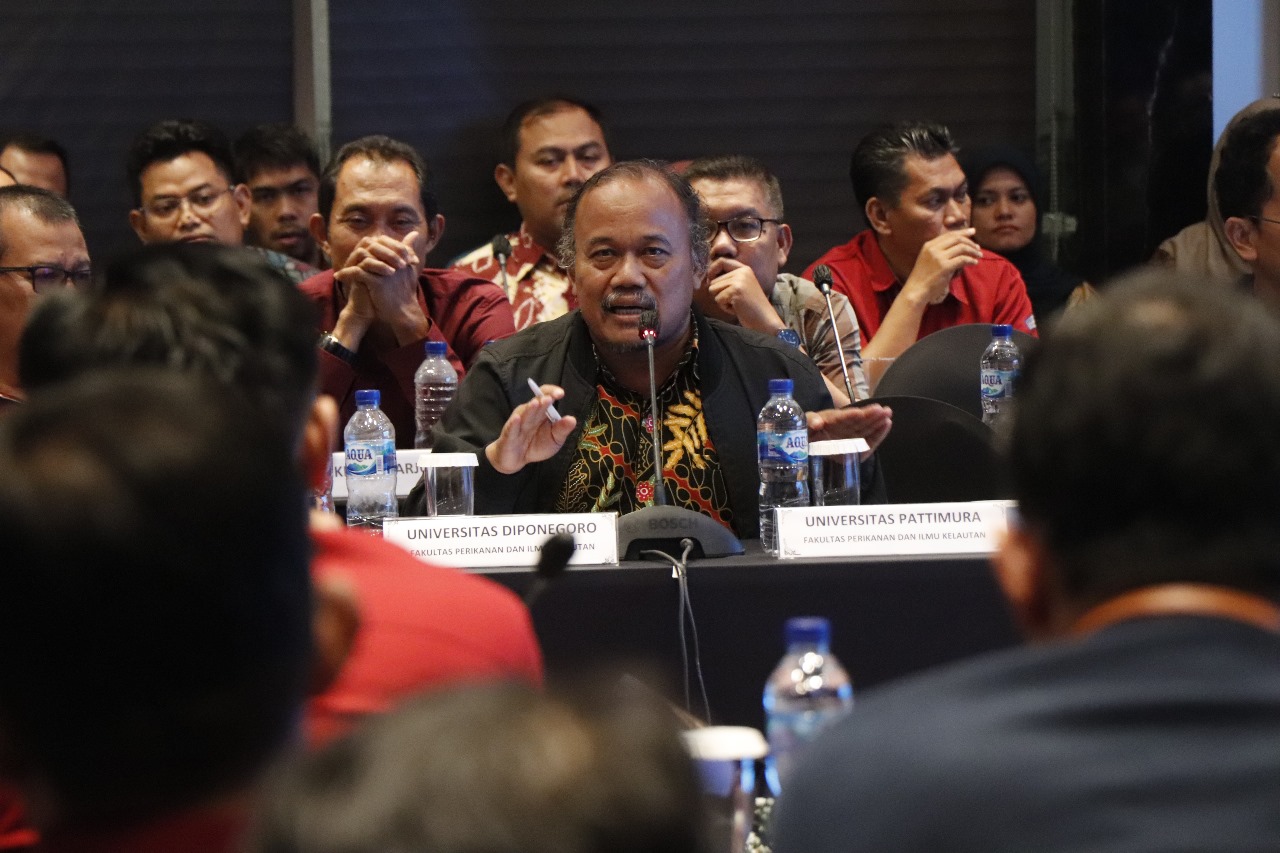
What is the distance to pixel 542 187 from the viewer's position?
4.62m

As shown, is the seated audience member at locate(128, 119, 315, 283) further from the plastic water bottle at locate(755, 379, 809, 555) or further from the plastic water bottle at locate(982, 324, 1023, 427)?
the plastic water bottle at locate(982, 324, 1023, 427)

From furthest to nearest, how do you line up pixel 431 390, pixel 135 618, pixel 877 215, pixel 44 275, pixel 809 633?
pixel 877 215, pixel 431 390, pixel 44 275, pixel 809 633, pixel 135 618

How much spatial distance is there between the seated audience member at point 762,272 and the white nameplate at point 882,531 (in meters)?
1.42

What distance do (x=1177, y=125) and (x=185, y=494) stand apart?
15.3 feet

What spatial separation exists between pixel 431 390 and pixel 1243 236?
2.17 m

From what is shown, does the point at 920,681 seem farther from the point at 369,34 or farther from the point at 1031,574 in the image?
the point at 369,34

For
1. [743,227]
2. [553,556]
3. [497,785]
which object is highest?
[743,227]

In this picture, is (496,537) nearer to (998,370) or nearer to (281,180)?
(998,370)

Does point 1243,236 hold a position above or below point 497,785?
above

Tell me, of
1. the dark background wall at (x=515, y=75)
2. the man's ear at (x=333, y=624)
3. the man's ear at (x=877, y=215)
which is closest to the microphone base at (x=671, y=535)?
the man's ear at (x=333, y=624)

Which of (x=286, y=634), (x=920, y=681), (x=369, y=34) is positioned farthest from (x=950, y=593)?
(x=369, y=34)

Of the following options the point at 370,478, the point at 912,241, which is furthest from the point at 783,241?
the point at 370,478

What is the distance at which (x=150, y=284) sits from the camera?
137 centimetres

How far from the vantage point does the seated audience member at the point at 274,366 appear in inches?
50.8
